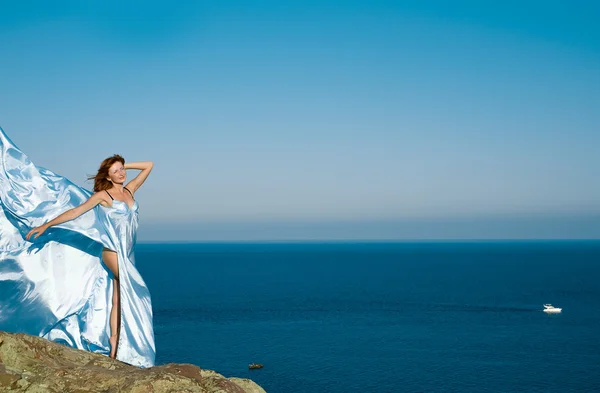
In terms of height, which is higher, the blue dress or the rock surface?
the blue dress

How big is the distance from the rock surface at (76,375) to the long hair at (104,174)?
2004mm

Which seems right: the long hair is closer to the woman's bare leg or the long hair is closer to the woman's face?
the woman's face

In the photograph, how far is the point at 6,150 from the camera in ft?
22.2

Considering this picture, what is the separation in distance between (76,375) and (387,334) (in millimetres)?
55059

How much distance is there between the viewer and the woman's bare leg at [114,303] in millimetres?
6816

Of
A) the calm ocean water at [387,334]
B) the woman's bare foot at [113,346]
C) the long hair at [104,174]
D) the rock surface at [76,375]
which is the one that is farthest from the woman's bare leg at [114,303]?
the calm ocean water at [387,334]

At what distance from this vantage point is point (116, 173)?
22.3ft

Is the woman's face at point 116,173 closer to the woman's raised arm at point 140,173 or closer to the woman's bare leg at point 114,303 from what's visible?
the woman's raised arm at point 140,173

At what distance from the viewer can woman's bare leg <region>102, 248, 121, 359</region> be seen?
6.82 metres

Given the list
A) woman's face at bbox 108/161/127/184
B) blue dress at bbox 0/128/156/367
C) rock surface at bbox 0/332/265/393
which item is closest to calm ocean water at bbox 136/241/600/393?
blue dress at bbox 0/128/156/367

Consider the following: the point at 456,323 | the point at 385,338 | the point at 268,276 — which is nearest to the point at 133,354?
the point at 385,338

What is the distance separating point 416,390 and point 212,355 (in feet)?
57.3

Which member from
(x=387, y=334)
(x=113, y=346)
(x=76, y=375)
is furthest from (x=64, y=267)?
(x=387, y=334)

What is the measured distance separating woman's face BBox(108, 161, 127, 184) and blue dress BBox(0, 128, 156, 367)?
0.28 metres
